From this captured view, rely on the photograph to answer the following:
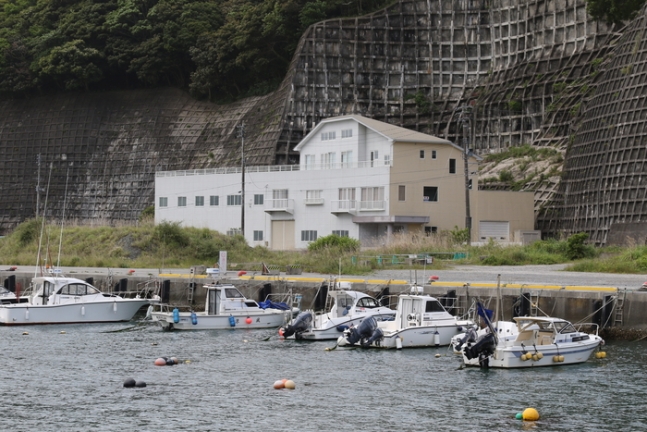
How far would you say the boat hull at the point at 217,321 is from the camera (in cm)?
5616

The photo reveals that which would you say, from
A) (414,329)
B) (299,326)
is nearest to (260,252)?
(299,326)

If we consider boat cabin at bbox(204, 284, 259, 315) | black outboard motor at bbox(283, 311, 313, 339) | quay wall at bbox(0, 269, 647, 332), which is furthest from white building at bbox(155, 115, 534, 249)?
black outboard motor at bbox(283, 311, 313, 339)

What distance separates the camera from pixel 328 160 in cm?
9462

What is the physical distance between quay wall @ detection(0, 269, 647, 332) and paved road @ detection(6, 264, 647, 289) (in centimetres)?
160

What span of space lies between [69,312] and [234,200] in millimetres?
37296

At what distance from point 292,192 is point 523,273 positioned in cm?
3257

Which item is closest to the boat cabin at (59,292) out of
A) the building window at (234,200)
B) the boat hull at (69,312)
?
the boat hull at (69,312)

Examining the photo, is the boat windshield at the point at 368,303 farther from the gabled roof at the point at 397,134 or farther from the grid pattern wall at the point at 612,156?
the gabled roof at the point at 397,134

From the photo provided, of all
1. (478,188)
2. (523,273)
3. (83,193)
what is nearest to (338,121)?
(478,188)

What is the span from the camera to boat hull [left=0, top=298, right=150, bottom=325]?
5956cm

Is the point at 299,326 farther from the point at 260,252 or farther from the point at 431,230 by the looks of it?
the point at 431,230

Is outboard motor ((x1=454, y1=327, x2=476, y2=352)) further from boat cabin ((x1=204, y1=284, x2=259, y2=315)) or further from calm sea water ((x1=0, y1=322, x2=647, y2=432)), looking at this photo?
boat cabin ((x1=204, y1=284, x2=259, y2=315))

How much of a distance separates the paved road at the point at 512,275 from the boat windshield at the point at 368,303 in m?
2.26

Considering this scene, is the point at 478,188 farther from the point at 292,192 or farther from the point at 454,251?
the point at 454,251
